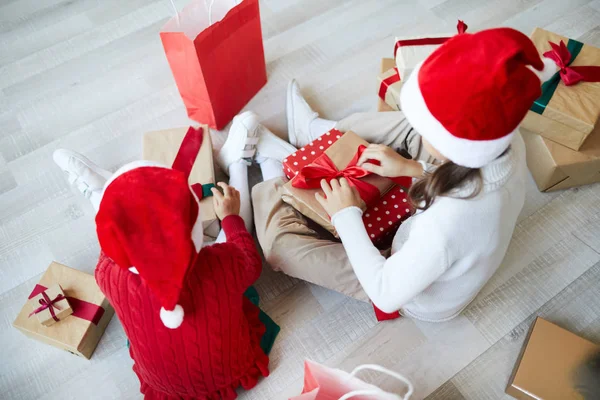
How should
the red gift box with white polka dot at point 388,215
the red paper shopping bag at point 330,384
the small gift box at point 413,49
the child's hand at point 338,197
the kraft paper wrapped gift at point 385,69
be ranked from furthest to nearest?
the kraft paper wrapped gift at point 385,69
the small gift box at point 413,49
the red gift box with white polka dot at point 388,215
the child's hand at point 338,197
the red paper shopping bag at point 330,384

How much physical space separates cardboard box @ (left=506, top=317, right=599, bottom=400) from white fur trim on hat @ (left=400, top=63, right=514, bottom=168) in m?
0.54

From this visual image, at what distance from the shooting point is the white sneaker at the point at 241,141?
122 centimetres

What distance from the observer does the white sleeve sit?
755 mm

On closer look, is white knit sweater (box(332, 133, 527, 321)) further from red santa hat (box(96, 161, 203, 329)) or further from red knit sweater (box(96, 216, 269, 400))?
red santa hat (box(96, 161, 203, 329))

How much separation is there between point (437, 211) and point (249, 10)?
76cm

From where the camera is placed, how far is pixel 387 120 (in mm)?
1170

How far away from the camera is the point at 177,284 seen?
69 cm

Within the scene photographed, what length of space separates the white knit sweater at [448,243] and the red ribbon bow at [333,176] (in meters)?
0.10

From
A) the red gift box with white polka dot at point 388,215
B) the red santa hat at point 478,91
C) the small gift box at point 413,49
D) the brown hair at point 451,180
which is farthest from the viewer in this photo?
the small gift box at point 413,49

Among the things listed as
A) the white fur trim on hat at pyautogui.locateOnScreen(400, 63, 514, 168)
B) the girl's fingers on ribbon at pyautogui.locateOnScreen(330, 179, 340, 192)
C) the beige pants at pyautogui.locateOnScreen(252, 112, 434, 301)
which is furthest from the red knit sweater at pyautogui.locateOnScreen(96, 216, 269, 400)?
the white fur trim on hat at pyautogui.locateOnScreen(400, 63, 514, 168)

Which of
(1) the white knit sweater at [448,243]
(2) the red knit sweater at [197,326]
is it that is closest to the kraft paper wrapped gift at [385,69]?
(1) the white knit sweater at [448,243]

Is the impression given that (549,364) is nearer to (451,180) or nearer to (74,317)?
(451,180)

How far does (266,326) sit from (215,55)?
0.68 m

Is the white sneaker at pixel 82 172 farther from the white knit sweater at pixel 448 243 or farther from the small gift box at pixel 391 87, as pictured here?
the small gift box at pixel 391 87
